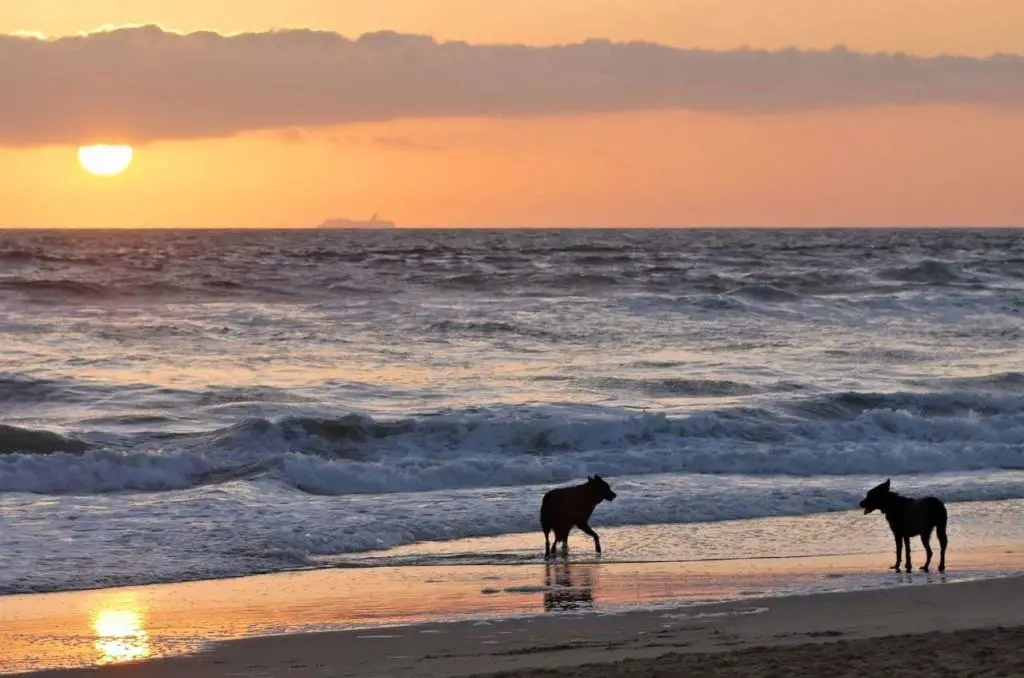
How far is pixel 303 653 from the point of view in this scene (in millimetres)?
8375

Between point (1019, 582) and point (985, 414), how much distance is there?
12.7 metres

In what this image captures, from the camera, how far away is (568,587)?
1059 cm

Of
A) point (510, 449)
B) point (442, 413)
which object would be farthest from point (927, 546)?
point (442, 413)

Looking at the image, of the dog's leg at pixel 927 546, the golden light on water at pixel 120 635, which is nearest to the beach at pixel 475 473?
the golden light on water at pixel 120 635

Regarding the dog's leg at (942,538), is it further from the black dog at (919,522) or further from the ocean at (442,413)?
the ocean at (442,413)

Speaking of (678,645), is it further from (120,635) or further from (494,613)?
(120,635)

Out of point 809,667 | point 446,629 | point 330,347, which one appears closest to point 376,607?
point 446,629

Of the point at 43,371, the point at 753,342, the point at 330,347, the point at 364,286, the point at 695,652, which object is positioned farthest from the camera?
the point at 364,286

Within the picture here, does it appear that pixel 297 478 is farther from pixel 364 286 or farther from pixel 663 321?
pixel 364 286

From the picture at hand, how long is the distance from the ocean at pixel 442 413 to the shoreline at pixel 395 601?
2.10 ft

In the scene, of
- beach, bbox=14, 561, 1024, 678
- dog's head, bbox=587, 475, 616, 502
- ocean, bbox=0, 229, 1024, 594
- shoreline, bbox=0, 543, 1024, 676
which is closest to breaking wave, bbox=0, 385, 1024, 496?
ocean, bbox=0, 229, 1024, 594

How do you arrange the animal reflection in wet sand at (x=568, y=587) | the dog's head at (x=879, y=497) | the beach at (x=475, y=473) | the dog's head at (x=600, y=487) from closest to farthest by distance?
the beach at (x=475, y=473), the animal reflection in wet sand at (x=568, y=587), the dog's head at (x=879, y=497), the dog's head at (x=600, y=487)

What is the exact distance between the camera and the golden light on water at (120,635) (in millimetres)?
8359

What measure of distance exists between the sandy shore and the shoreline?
2.5 inches
